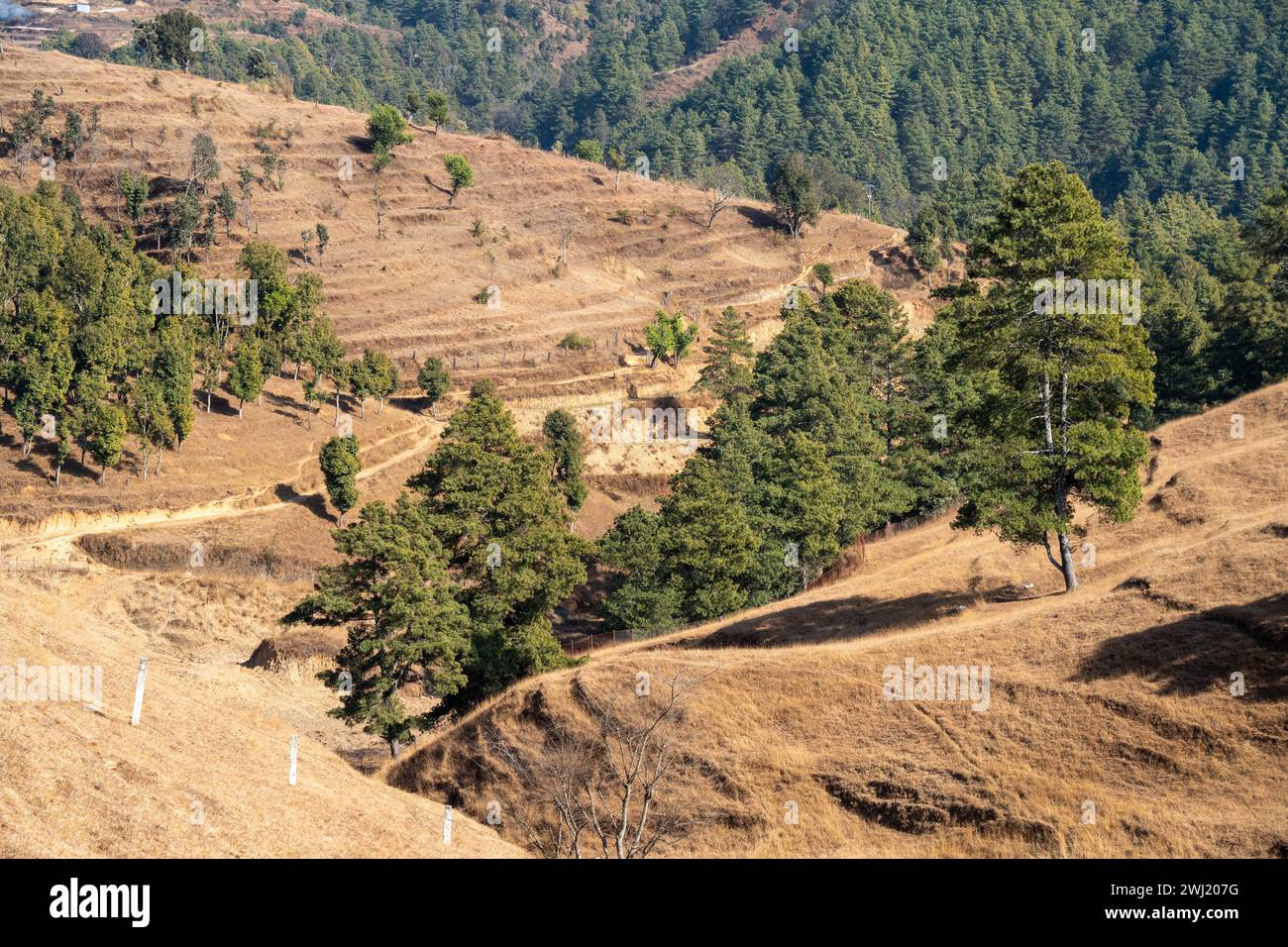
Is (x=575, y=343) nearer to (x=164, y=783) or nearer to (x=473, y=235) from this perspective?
(x=473, y=235)

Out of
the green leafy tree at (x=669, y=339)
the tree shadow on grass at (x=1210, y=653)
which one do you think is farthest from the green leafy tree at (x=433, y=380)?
the tree shadow on grass at (x=1210, y=653)

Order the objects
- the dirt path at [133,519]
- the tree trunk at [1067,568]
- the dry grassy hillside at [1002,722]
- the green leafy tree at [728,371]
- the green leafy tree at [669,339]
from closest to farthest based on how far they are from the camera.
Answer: the dry grassy hillside at [1002,722]
the tree trunk at [1067,568]
the dirt path at [133,519]
the green leafy tree at [728,371]
the green leafy tree at [669,339]

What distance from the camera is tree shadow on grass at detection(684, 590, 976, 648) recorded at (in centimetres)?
4881

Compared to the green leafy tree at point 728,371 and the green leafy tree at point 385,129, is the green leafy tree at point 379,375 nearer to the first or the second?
the green leafy tree at point 728,371

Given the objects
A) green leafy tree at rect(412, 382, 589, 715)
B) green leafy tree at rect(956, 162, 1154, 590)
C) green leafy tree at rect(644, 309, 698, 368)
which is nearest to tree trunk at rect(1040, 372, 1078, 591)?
green leafy tree at rect(956, 162, 1154, 590)

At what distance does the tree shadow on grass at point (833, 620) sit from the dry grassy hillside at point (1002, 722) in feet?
0.60

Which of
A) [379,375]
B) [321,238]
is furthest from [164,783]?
[321,238]

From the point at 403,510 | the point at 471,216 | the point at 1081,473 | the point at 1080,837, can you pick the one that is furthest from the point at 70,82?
the point at 1080,837

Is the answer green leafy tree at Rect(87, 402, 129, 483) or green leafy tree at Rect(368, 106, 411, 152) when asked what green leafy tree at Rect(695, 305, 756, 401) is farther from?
green leafy tree at Rect(368, 106, 411, 152)

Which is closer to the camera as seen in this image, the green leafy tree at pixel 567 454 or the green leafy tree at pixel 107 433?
the green leafy tree at pixel 107 433

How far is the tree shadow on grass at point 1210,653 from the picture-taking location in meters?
37.1

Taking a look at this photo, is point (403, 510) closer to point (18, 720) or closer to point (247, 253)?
point (18, 720)

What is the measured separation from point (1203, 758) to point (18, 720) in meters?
28.7

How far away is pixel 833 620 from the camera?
52.2 metres
